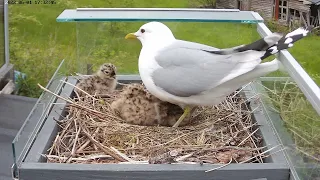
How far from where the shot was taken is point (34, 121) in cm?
198

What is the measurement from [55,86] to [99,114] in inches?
9.4

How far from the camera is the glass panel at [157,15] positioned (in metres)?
2.28

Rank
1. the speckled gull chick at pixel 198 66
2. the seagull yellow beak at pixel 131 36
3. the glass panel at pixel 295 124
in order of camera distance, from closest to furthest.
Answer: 1. the glass panel at pixel 295 124
2. the speckled gull chick at pixel 198 66
3. the seagull yellow beak at pixel 131 36

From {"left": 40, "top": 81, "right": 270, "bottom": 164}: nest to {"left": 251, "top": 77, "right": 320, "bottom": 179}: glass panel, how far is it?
0.09 metres

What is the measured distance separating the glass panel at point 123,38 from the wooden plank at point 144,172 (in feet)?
2.38

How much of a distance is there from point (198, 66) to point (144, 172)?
0.45 meters

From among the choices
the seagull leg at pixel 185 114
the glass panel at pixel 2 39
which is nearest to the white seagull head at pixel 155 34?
the seagull leg at pixel 185 114

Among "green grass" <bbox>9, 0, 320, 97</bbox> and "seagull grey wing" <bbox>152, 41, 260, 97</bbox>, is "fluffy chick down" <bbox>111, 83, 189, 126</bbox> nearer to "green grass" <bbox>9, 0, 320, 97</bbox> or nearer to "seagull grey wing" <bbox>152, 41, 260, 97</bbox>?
"seagull grey wing" <bbox>152, 41, 260, 97</bbox>

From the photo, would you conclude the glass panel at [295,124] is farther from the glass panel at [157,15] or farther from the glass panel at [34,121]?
the glass panel at [34,121]

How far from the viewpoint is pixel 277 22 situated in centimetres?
552

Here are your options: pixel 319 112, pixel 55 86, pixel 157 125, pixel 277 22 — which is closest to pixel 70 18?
pixel 55 86

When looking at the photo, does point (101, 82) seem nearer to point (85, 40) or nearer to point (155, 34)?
point (85, 40)

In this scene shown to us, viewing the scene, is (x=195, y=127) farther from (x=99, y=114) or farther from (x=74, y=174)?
(x=74, y=174)

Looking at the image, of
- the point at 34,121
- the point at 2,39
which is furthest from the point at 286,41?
the point at 2,39
